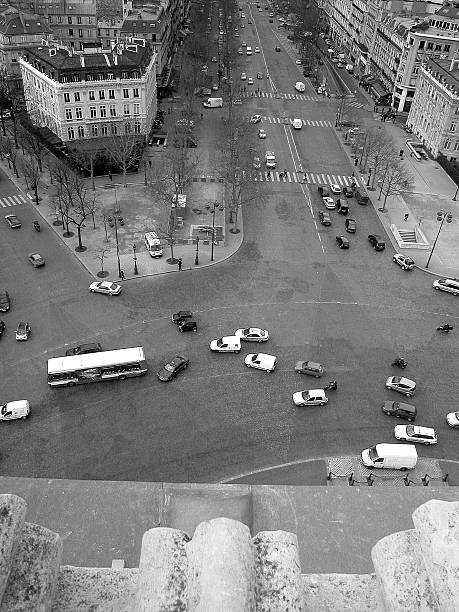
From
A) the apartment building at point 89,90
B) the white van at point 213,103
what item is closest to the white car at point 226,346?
the apartment building at point 89,90

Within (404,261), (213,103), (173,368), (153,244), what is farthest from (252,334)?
(213,103)

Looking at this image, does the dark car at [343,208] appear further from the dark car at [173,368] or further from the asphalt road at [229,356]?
the dark car at [173,368]

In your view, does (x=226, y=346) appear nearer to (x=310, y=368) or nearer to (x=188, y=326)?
(x=188, y=326)

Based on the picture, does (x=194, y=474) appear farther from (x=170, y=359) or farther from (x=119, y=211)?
(x=119, y=211)

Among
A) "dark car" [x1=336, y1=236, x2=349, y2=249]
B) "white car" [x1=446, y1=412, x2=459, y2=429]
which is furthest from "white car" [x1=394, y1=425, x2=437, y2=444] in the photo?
"dark car" [x1=336, y1=236, x2=349, y2=249]

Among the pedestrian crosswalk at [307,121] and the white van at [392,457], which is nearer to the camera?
the white van at [392,457]
